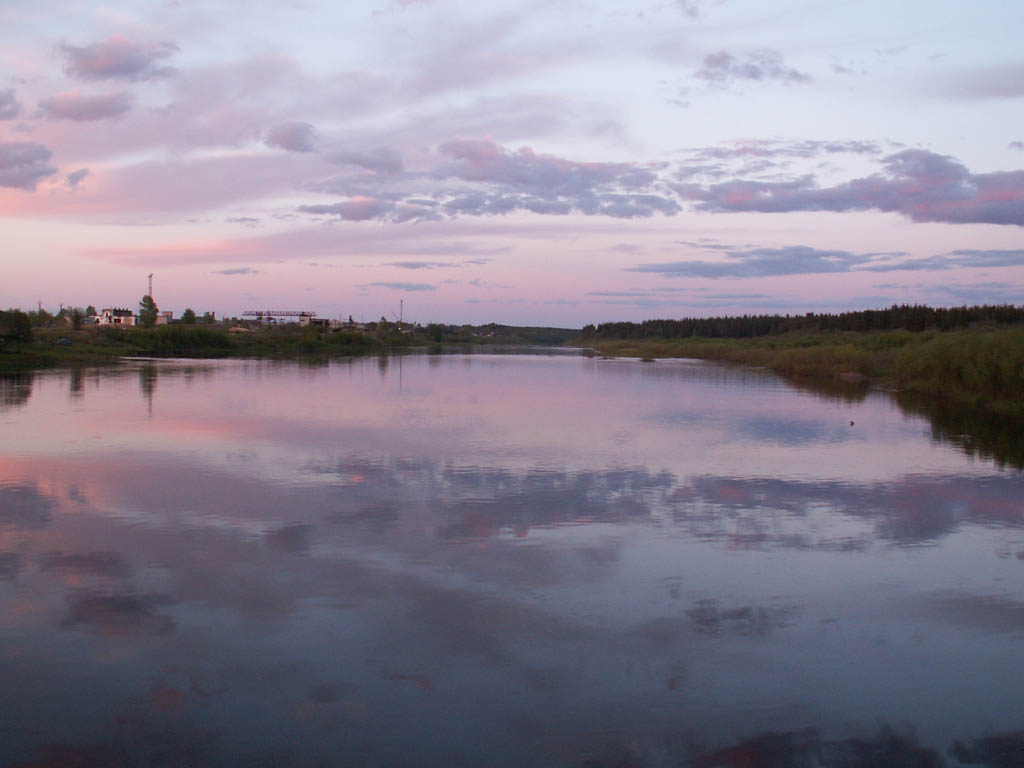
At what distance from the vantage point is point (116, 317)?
11694cm

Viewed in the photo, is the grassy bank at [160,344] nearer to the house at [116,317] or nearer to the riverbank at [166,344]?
Result: the riverbank at [166,344]

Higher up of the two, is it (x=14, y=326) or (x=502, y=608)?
(x=14, y=326)

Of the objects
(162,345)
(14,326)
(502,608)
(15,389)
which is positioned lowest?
(502,608)

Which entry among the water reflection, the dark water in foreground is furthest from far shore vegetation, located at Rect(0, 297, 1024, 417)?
the dark water in foreground

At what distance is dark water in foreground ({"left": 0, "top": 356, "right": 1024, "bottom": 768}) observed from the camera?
5.06 metres

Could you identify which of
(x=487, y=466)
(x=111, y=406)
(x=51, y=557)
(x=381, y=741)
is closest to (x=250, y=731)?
(x=381, y=741)

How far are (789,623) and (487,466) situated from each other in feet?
24.1

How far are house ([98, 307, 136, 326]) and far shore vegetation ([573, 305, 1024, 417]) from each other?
6680cm

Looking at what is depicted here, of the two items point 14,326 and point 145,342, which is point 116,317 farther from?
point 14,326

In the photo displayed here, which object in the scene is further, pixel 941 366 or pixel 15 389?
pixel 941 366

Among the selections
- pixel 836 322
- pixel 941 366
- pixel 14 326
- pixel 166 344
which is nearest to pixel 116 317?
pixel 166 344

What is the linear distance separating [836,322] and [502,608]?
86.0 meters

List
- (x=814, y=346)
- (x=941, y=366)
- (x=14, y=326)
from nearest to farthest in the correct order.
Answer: (x=941, y=366)
(x=14, y=326)
(x=814, y=346)

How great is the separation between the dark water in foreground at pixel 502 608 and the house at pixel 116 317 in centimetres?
10232
